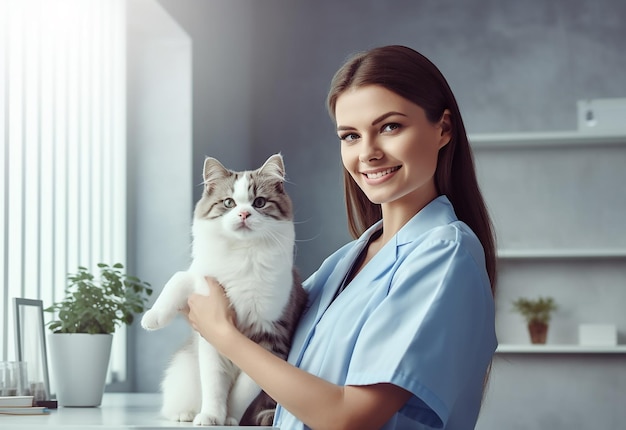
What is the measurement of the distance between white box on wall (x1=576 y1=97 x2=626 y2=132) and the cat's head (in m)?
2.83

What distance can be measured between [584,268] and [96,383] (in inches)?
105

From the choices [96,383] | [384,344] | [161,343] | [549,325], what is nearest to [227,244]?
[384,344]

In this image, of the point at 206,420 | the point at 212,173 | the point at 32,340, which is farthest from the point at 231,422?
the point at 32,340

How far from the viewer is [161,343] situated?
129 inches

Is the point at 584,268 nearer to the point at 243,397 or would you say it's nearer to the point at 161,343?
the point at 161,343

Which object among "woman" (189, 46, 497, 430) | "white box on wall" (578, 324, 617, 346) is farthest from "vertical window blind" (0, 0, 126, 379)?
"white box on wall" (578, 324, 617, 346)

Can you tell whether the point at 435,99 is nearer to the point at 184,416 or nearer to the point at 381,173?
the point at 381,173

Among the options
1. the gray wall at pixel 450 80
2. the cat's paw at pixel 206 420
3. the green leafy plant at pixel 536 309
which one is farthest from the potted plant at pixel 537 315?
the cat's paw at pixel 206 420

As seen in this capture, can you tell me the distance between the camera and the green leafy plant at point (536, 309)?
A: 12.4ft

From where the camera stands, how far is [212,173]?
159 cm

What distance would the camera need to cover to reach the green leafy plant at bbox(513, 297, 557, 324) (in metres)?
3.79

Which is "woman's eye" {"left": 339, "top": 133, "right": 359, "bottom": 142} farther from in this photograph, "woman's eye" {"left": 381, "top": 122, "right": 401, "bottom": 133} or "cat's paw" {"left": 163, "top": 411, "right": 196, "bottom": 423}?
"cat's paw" {"left": 163, "top": 411, "right": 196, "bottom": 423}

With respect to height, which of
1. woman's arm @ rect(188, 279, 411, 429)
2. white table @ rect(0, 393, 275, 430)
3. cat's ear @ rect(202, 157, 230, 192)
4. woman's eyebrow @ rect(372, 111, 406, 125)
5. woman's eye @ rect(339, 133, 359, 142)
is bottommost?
white table @ rect(0, 393, 275, 430)

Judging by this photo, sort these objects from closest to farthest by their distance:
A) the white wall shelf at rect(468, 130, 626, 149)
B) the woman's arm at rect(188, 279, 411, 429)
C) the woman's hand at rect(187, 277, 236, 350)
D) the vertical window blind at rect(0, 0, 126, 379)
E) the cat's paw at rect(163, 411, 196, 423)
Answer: the woman's arm at rect(188, 279, 411, 429)
the woman's hand at rect(187, 277, 236, 350)
the cat's paw at rect(163, 411, 196, 423)
the vertical window blind at rect(0, 0, 126, 379)
the white wall shelf at rect(468, 130, 626, 149)
